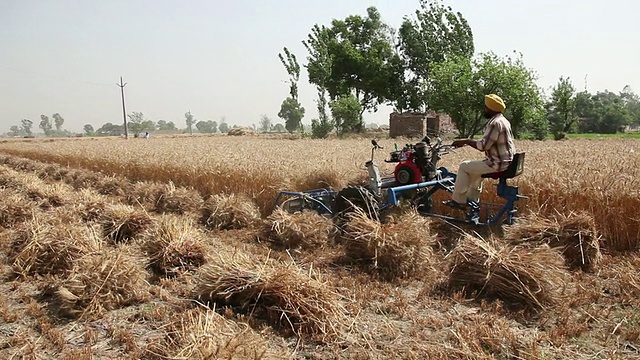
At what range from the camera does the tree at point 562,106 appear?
40.7 metres

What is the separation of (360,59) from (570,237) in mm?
38886

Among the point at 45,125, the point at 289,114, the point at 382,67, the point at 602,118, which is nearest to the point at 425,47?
the point at 382,67

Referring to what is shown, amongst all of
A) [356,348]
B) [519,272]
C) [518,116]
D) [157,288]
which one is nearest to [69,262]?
[157,288]

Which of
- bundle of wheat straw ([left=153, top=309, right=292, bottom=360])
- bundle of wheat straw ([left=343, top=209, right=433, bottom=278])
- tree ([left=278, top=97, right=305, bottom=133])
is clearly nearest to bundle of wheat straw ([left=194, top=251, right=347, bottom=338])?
bundle of wheat straw ([left=153, top=309, right=292, bottom=360])

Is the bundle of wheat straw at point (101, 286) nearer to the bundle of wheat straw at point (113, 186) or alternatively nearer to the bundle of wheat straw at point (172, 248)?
the bundle of wheat straw at point (172, 248)

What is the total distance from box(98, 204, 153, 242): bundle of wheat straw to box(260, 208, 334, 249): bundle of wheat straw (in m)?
2.00

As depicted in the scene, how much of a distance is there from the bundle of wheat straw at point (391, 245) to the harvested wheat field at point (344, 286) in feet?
0.05

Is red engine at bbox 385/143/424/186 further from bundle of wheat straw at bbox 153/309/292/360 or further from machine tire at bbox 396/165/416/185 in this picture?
bundle of wheat straw at bbox 153/309/292/360

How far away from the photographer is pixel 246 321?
4.02m

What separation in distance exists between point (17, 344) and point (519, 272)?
4492 millimetres

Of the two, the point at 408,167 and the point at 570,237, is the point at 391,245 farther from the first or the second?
the point at 570,237

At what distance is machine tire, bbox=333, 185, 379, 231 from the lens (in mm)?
6277

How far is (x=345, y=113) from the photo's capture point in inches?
1425

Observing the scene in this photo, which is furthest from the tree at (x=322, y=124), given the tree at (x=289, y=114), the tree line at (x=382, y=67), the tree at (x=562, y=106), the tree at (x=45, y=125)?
the tree at (x=45, y=125)
